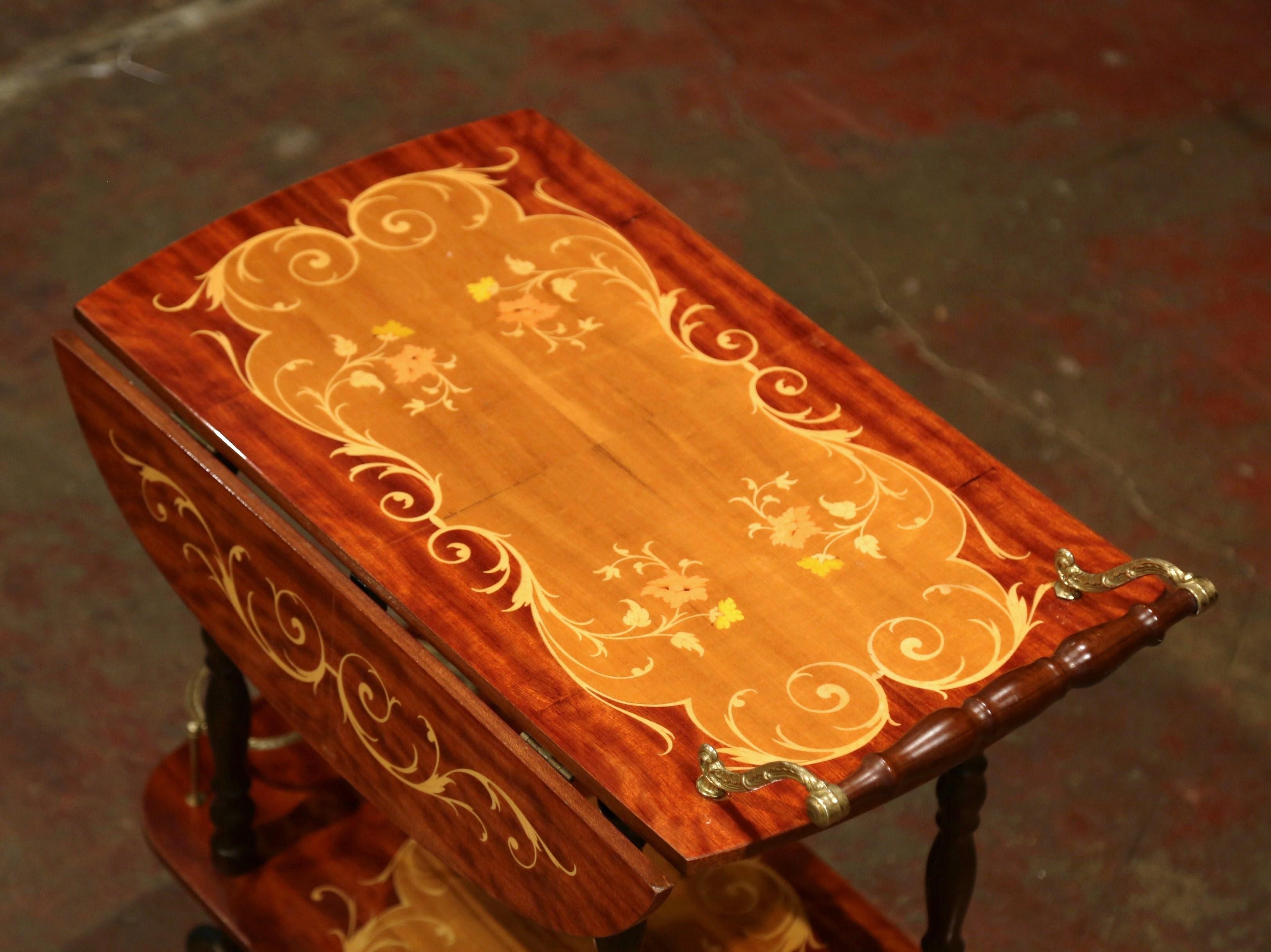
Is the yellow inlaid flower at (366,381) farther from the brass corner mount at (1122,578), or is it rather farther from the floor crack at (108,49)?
the floor crack at (108,49)

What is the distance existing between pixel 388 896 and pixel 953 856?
0.78 meters

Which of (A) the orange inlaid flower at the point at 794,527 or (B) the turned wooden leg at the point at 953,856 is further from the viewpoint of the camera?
(B) the turned wooden leg at the point at 953,856

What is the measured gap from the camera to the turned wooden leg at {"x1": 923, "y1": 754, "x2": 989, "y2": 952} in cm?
218

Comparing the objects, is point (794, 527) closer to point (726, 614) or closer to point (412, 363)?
point (726, 614)

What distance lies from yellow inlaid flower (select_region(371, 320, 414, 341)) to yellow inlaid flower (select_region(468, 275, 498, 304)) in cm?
10

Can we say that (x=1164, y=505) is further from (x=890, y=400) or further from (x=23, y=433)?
(x=23, y=433)

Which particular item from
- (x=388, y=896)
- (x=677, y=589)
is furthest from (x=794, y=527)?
(x=388, y=896)

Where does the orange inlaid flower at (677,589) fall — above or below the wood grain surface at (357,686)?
above

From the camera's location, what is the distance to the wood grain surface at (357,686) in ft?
5.89

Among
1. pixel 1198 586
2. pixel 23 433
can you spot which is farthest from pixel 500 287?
pixel 23 433

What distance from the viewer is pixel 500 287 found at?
7.56ft

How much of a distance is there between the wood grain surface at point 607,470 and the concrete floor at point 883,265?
0.96 metres

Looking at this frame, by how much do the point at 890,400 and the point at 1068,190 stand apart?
6.22ft

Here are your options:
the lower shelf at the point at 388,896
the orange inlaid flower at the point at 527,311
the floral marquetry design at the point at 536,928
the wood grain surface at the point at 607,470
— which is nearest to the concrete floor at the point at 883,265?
the lower shelf at the point at 388,896
